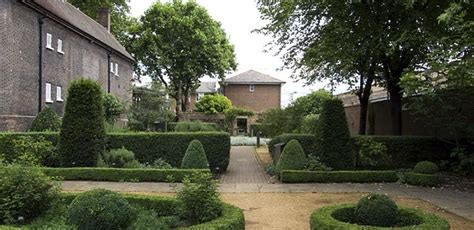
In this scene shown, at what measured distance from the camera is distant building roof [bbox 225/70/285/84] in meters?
56.6

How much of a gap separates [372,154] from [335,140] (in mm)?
2291

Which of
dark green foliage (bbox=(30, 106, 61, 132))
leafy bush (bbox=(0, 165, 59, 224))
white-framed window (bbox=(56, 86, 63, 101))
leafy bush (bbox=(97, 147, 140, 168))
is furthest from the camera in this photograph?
white-framed window (bbox=(56, 86, 63, 101))

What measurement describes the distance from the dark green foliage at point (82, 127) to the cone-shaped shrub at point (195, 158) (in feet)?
10.5

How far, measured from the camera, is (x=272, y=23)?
20703 millimetres

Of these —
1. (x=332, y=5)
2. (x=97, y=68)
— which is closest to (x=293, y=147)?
(x=332, y=5)

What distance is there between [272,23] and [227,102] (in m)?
30.8

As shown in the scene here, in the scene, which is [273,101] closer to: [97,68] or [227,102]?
[227,102]

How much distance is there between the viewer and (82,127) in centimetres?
1540

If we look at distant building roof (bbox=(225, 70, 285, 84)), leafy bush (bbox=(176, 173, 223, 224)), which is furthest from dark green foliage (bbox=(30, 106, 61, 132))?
distant building roof (bbox=(225, 70, 285, 84))

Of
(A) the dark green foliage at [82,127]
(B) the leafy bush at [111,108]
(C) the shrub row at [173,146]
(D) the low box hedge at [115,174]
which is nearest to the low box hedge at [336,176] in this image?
Result: (C) the shrub row at [173,146]

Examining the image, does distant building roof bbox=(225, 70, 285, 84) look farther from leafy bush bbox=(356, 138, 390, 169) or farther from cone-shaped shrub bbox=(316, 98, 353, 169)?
cone-shaped shrub bbox=(316, 98, 353, 169)

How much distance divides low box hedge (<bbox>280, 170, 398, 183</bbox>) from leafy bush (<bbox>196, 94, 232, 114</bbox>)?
115ft

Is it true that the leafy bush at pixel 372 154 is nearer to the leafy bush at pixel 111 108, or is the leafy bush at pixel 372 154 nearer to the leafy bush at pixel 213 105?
the leafy bush at pixel 111 108

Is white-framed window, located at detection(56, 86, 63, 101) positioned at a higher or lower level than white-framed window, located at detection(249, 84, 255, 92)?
lower
